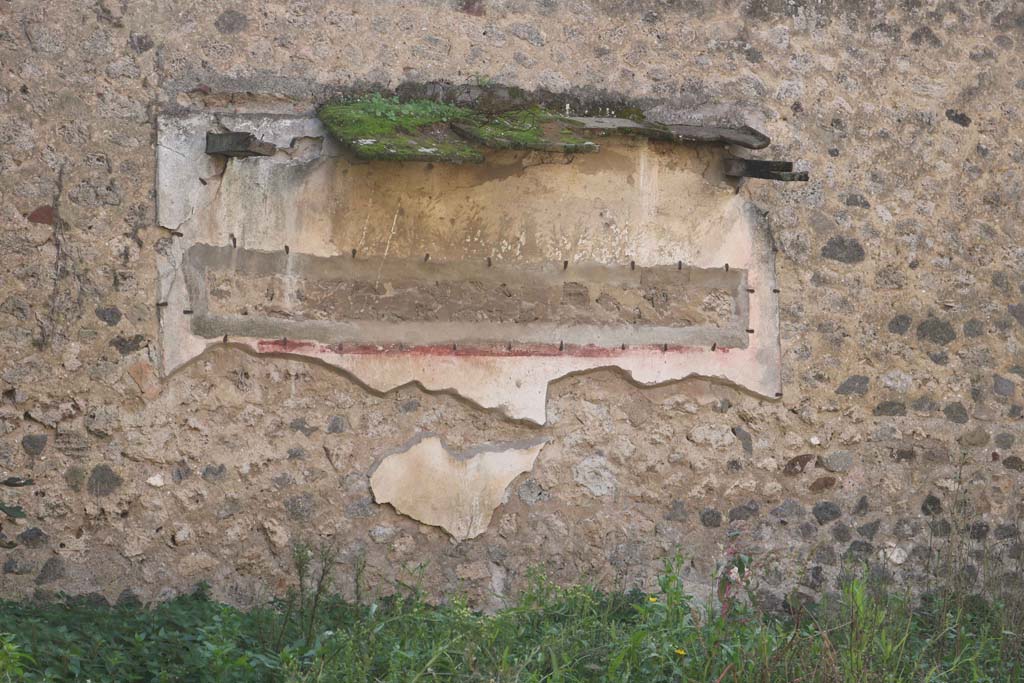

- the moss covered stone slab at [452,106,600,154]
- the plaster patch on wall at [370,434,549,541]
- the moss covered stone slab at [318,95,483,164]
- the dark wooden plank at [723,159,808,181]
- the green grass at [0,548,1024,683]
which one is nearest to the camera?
the green grass at [0,548,1024,683]

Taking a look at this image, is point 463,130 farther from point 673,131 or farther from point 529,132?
point 673,131

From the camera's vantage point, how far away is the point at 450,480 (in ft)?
18.7

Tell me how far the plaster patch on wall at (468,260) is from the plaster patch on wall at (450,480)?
20 centimetres

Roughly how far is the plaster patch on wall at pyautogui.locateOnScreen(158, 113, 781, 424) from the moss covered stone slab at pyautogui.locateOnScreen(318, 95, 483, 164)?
158mm

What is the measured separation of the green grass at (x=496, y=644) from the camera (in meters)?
4.17

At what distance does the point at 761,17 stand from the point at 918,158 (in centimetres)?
102

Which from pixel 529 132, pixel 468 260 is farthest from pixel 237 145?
pixel 529 132

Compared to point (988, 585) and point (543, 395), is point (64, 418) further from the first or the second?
point (988, 585)

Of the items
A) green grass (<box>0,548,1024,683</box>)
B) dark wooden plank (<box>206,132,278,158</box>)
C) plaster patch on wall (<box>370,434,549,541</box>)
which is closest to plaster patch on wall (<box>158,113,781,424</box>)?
dark wooden plank (<box>206,132,278,158</box>)

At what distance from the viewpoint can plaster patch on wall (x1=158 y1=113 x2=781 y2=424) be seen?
5484 millimetres

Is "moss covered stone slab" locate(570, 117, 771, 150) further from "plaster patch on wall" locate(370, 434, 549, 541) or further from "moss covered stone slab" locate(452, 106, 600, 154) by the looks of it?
Result: "plaster patch on wall" locate(370, 434, 549, 541)

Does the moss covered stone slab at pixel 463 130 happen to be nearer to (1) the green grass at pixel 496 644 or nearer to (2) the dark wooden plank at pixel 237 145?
(2) the dark wooden plank at pixel 237 145

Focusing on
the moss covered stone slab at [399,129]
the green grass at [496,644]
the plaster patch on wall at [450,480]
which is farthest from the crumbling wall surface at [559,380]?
the green grass at [496,644]

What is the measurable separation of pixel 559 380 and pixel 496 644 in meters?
1.60
